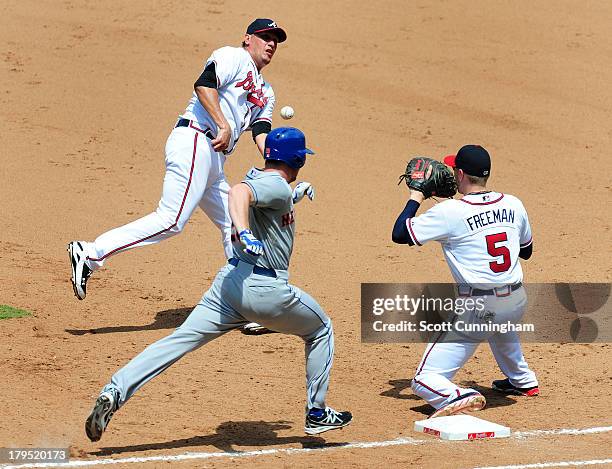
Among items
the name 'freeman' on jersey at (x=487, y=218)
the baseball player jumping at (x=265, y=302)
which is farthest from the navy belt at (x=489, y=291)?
the baseball player jumping at (x=265, y=302)

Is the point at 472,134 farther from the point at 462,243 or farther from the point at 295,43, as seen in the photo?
the point at 462,243

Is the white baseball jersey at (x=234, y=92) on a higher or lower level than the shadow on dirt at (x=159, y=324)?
higher

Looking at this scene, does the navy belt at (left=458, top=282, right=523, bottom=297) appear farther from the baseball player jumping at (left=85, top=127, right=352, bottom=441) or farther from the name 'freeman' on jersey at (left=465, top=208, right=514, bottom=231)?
the baseball player jumping at (left=85, top=127, right=352, bottom=441)

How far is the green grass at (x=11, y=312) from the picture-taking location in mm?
8273


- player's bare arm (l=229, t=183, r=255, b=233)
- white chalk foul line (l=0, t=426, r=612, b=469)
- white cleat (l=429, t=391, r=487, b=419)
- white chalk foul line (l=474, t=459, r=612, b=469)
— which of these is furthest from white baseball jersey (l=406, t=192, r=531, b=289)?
player's bare arm (l=229, t=183, r=255, b=233)

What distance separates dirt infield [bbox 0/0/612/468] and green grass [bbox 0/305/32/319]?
82 millimetres

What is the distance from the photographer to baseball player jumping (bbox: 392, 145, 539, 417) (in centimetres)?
678

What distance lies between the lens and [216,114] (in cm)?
795

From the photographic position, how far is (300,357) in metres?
7.99

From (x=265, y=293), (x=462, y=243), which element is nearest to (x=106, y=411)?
(x=265, y=293)

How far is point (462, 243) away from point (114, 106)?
7520 millimetres

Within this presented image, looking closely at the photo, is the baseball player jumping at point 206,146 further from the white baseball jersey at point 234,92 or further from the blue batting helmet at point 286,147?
the blue batting helmet at point 286,147

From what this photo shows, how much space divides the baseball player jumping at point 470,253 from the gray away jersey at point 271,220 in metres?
1.07

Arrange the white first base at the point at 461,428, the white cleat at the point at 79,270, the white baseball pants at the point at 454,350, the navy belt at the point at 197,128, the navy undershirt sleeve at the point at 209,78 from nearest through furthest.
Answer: the white first base at the point at 461,428
the white baseball pants at the point at 454,350
the white cleat at the point at 79,270
the navy undershirt sleeve at the point at 209,78
the navy belt at the point at 197,128
